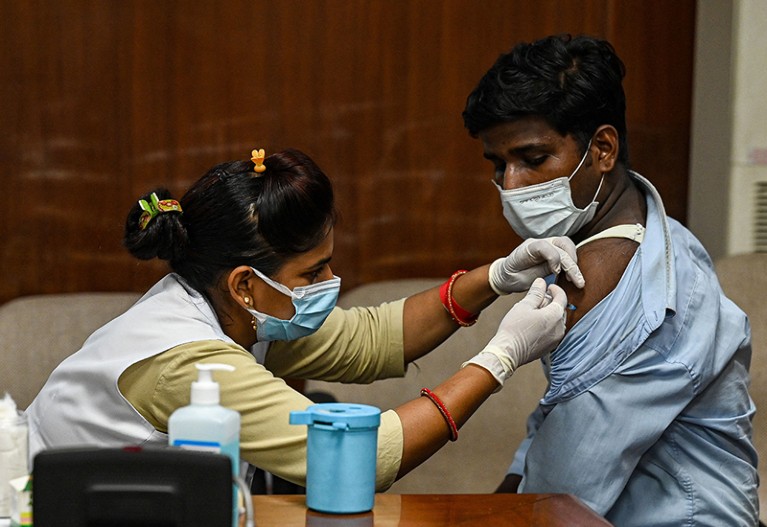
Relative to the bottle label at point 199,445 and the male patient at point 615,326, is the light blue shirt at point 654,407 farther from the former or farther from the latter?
the bottle label at point 199,445

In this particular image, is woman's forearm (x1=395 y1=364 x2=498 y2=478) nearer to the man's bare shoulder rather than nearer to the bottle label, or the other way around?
the man's bare shoulder

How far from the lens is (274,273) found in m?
1.72

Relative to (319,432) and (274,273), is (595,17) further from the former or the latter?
(319,432)

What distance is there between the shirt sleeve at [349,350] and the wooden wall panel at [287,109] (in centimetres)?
83

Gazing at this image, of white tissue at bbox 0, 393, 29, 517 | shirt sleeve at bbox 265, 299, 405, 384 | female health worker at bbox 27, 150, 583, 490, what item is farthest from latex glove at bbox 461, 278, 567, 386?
white tissue at bbox 0, 393, 29, 517

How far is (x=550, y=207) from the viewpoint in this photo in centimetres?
184

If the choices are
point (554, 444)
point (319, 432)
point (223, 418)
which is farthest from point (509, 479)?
Result: point (223, 418)

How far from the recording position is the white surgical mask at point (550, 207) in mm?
1820

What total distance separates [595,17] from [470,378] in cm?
176

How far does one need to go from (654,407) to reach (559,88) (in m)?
0.60

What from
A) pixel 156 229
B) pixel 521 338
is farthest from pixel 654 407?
pixel 156 229

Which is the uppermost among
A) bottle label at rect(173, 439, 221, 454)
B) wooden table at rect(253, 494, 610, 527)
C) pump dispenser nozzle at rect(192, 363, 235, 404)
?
pump dispenser nozzle at rect(192, 363, 235, 404)

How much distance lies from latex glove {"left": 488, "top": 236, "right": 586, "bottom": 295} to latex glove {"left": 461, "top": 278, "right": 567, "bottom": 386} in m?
0.11

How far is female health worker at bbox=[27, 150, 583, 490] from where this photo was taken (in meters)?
1.53
